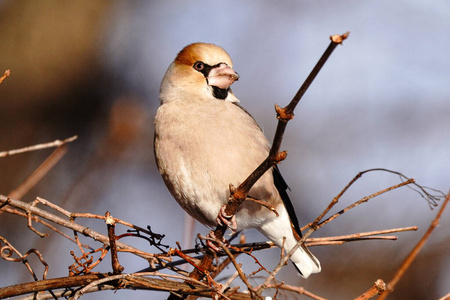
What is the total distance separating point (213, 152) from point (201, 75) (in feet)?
2.59

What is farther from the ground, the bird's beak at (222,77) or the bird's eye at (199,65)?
the bird's eye at (199,65)

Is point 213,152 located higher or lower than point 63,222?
higher

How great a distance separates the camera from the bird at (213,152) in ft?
10.4

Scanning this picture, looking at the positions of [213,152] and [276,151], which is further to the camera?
[213,152]

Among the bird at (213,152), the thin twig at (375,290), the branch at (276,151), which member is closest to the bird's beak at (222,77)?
the bird at (213,152)

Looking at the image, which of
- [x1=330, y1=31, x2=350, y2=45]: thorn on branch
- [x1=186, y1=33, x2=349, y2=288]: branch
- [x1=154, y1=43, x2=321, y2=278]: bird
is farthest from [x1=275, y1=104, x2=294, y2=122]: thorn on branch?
[x1=154, y1=43, x2=321, y2=278]: bird

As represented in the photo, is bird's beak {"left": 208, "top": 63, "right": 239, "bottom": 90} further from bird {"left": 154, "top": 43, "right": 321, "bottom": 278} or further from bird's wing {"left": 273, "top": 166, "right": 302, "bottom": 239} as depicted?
bird's wing {"left": 273, "top": 166, "right": 302, "bottom": 239}

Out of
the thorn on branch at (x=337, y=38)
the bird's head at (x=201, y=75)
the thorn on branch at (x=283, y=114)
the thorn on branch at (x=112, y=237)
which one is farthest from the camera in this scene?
the bird's head at (x=201, y=75)

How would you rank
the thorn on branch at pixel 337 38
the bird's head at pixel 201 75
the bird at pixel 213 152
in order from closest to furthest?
the thorn on branch at pixel 337 38 → the bird at pixel 213 152 → the bird's head at pixel 201 75

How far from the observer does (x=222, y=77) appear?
3.60 m

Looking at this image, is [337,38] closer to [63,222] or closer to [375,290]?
[375,290]

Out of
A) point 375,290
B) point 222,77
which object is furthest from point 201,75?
point 375,290

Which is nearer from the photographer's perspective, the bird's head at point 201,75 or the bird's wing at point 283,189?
the bird's wing at point 283,189

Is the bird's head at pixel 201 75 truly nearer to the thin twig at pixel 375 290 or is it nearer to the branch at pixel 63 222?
the branch at pixel 63 222
